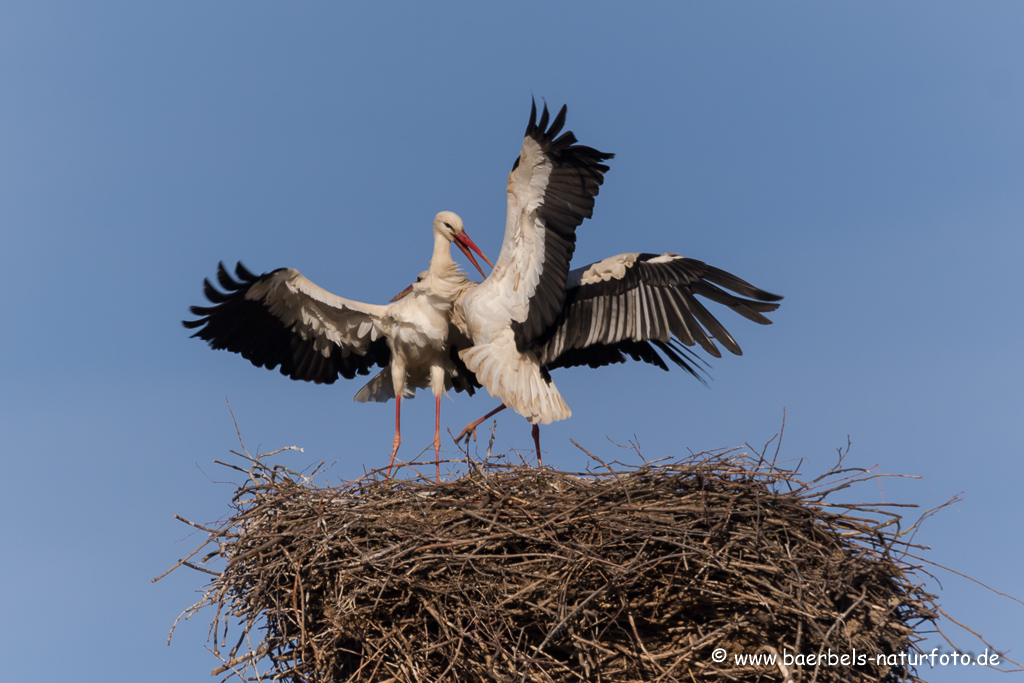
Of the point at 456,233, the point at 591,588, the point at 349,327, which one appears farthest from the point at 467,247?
the point at 591,588

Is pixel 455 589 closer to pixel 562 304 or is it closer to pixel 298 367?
pixel 562 304

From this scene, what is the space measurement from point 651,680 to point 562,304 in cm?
273

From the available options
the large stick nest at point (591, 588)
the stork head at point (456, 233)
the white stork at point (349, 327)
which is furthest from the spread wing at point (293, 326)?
A: the large stick nest at point (591, 588)

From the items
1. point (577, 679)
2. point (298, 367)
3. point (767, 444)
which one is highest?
point (298, 367)

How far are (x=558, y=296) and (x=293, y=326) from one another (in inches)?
79.3

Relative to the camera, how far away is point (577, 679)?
190 inches

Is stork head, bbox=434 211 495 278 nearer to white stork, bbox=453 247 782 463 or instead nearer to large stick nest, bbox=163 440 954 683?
white stork, bbox=453 247 782 463

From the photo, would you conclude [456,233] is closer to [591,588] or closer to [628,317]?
[628,317]

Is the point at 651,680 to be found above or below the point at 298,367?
below

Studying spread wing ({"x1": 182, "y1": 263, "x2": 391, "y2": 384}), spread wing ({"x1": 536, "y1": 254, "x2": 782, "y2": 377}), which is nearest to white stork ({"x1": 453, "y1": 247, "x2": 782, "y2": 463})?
spread wing ({"x1": 536, "y1": 254, "x2": 782, "y2": 377})

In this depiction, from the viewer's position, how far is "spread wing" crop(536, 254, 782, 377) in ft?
21.5

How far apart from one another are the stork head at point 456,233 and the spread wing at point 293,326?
786 mm

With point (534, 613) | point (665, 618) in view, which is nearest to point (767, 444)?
point (665, 618)

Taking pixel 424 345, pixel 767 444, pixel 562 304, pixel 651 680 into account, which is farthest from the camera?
pixel 424 345
